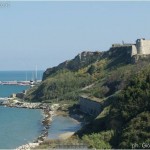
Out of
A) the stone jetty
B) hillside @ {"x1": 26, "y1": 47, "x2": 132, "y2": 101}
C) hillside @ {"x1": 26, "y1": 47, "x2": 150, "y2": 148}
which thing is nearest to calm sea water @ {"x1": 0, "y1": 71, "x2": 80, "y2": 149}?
the stone jetty

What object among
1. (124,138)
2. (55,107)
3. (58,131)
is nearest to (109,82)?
(55,107)

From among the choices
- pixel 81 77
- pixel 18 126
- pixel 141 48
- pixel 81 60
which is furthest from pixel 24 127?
pixel 81 60

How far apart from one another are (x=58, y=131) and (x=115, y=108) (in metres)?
16.2

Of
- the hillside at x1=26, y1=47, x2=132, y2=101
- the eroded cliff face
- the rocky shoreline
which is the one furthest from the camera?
the eroded cliff face

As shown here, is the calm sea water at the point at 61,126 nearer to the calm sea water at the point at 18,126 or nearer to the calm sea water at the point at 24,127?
the calm sea water at the point at 24,127

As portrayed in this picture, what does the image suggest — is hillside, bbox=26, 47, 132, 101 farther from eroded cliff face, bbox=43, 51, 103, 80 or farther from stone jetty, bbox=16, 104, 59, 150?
stone jetty, bbox=16, 104, 59, 150

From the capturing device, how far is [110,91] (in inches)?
2446

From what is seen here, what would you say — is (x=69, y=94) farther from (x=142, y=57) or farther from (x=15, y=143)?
(x=15, y=143)

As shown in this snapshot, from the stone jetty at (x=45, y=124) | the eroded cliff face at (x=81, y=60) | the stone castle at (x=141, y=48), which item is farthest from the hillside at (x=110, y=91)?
the stone jetty at (x=45, y=124)

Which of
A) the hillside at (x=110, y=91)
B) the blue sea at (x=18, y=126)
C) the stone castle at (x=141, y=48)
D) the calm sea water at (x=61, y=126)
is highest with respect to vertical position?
the stone castle at (x=141, y=48)

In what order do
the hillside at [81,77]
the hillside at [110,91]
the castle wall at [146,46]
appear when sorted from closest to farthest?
the hillside at [110,91]
the castle wall at [146,46]
the hillside at [81,77]

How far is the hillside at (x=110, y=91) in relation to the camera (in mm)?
29328

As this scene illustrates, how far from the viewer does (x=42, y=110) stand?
2862 inches

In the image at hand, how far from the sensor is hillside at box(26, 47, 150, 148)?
1155 inches
